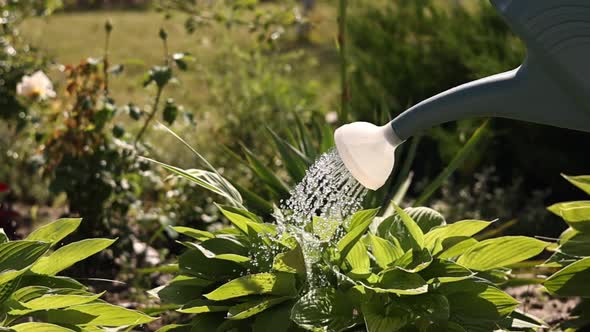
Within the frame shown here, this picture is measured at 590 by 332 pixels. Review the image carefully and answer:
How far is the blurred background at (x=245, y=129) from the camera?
13.6 ft

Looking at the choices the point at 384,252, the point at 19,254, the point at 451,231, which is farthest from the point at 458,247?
the point at 19,254

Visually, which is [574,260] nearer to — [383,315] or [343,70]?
[383,315]

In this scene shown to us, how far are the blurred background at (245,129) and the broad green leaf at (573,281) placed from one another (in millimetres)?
743

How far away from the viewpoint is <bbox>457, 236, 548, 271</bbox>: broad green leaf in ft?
9.25

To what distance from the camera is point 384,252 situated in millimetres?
2719

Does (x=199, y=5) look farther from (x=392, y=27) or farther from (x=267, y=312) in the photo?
(x=267, y=312)

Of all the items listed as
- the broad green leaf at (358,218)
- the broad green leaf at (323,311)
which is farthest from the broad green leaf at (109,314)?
the broad green leaf at (358,218)

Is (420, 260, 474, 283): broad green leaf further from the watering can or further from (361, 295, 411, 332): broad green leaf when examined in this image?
the watering can

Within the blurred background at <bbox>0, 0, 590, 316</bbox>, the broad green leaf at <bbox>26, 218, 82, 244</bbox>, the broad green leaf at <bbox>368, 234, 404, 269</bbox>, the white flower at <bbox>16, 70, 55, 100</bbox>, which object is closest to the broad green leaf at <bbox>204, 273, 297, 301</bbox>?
the broad green leaf at <bbox>368, 234, 404, 269</bbox>

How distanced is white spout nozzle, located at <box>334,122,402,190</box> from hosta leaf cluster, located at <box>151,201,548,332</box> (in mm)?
304

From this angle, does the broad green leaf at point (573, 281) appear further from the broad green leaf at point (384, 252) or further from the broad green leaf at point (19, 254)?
the broad green leaf at point (19, 254)

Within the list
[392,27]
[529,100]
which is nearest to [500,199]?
[392,27]

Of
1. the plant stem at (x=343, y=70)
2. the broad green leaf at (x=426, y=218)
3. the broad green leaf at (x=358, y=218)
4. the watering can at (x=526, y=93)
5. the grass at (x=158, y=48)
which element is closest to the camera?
the watering can at (x=526, y=93)

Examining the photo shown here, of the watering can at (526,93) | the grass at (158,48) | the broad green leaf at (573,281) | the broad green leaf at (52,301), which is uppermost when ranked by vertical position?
the watering can at (526,93)
